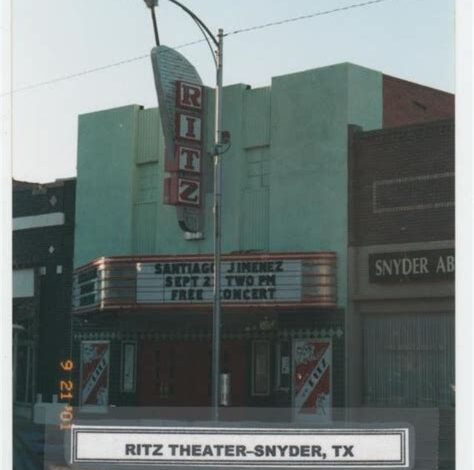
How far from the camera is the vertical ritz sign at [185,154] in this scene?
29.5 ft

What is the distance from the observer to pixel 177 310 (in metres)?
11.1

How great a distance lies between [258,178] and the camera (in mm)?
10266

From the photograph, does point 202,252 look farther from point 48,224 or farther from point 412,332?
point 412,332

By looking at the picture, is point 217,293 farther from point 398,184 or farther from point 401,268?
point 398,184

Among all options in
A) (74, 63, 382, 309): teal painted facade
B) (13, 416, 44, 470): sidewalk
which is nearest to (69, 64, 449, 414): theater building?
(74, 63, 382, 309): teal painted facade

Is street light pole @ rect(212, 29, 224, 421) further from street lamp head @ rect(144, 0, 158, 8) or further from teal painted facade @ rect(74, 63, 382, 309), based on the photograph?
teal painted facade @ rect(74, 63, 382, 309)

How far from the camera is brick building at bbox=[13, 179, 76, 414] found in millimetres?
8594

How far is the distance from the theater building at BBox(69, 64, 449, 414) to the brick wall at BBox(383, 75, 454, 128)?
2.2 inches

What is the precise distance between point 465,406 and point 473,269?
64 cm

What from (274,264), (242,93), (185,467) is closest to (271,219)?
(274,264)

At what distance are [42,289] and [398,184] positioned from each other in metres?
4.18
